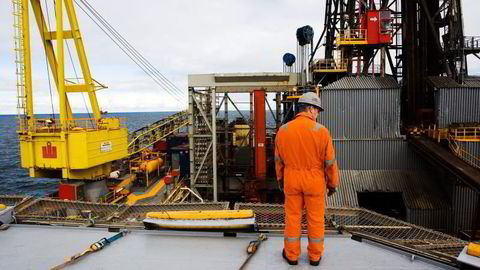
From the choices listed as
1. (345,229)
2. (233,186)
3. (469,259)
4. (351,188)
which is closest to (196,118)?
(233,186)

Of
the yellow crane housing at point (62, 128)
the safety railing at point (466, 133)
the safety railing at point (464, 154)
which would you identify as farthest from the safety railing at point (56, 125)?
the safety railing at point (466, 133)

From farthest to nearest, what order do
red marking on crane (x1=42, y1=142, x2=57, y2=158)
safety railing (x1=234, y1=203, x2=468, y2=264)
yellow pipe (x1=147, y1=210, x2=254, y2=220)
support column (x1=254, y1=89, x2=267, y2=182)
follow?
support column (x1=254, y1=89, x2=267, y2=182) → red marking on crane (x1=42, y1=142, x2=57, y2=158) → yellow pipe (x1=147, y1=210, x2=254, y2=220) → safety railing (x1=234, y1=203, x2=468, y2=264)

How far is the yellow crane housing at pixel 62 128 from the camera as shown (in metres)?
15.6

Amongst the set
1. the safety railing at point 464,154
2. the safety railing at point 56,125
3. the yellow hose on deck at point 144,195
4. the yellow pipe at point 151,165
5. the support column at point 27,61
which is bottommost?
the yellow hose on deck at point 144,195

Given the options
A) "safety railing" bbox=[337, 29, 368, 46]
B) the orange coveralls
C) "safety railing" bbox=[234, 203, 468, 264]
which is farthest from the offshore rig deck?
"safety railing" bbox=[337, 29, 368, 46]

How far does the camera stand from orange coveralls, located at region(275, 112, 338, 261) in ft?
12.4

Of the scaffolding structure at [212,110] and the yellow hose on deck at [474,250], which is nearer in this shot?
the yellow hose on deck at [474,250]

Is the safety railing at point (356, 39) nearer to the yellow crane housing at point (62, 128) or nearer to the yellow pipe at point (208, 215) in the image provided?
the yellow crane housing at point (62, 128)

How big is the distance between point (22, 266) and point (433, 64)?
83.6 ft

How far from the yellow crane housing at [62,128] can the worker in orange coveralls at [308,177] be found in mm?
14419

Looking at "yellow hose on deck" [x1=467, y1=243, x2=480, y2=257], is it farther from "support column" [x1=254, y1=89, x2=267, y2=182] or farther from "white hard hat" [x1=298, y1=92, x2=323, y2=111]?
"support column" [x1=254, y1=89, x2=267, y2=182]

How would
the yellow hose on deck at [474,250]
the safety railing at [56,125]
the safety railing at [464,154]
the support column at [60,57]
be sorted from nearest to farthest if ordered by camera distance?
the yellow hose on deck at [474,250]
the safety railing at [464,154]
the safety railing at [56,125]
the support column at [60,57]

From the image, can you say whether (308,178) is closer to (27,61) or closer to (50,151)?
(50,151)

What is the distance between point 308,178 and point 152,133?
90.4ft
